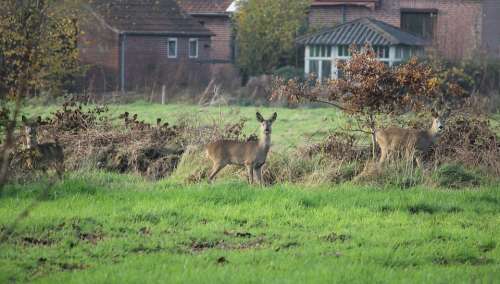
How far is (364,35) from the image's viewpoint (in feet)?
171

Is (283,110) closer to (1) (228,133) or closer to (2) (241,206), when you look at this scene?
(1) (228,133)

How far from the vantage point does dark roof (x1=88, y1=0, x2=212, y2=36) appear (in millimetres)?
52188

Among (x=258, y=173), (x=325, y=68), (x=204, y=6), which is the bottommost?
(x=258, y=173)

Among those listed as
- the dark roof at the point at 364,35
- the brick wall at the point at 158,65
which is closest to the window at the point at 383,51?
the dark roof at the point at 364,35

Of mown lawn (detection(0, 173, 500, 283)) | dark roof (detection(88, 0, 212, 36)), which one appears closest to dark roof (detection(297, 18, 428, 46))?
dark roof (detection(88, 0, 212, 36))

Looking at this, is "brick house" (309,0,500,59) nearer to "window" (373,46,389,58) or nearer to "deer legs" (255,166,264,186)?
"window" (373,46,389,58)

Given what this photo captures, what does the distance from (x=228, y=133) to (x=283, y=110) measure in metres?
17.5

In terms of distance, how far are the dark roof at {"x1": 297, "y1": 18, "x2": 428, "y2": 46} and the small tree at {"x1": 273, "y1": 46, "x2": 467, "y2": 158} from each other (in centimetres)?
3214

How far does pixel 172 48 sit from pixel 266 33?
16.8 ft

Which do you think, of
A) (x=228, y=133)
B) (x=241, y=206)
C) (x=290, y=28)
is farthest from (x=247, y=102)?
(x=241, y=206)

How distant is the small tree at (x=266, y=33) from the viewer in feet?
185

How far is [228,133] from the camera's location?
19.3 meters

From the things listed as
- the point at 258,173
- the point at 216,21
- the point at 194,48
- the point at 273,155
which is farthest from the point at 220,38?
the point at 258,173

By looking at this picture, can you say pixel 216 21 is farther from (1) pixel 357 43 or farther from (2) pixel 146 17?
(1) pixel 357 43
